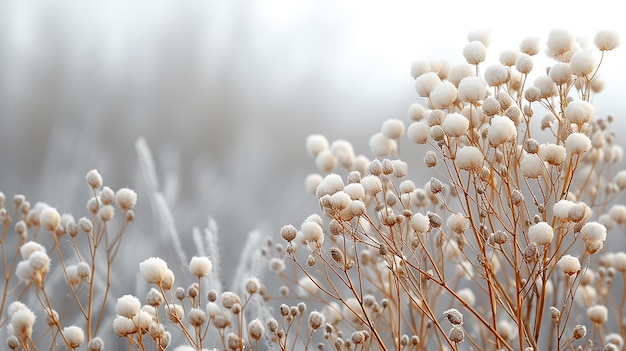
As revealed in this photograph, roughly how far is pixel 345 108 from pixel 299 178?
141mm

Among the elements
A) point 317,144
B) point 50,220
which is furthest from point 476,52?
point 50,220

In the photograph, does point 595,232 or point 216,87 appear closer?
point 595,232

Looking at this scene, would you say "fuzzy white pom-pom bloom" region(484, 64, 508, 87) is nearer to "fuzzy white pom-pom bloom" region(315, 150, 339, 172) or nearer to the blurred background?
"fuzzy white pom-pom bloom" region(315, 150, 339, 172)

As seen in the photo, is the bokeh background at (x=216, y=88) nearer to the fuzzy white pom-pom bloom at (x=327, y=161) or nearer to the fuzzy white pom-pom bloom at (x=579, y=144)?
the fuzzy white pom-pom bloom at (x=327, y=161)

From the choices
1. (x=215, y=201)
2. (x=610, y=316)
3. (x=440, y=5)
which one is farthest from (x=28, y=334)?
(x=610, y=316)

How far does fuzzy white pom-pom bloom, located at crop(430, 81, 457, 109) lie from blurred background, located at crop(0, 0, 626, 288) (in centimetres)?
58

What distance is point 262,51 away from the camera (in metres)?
1.14

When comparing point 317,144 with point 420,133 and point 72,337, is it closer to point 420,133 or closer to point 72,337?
point 420,133

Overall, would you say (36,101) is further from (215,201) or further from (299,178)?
(299,178)

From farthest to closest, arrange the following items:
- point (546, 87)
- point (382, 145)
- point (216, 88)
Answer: point (216, 88), point (382, 145), point (546, 87)

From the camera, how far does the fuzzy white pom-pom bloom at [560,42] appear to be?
603 mm

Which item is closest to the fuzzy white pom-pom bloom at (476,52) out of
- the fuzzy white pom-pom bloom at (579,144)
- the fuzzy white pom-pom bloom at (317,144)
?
the fuzzy white pom-pom bloom at (579,144)

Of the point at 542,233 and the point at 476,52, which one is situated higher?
the point at 476,52

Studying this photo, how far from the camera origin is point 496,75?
59 centimetres
